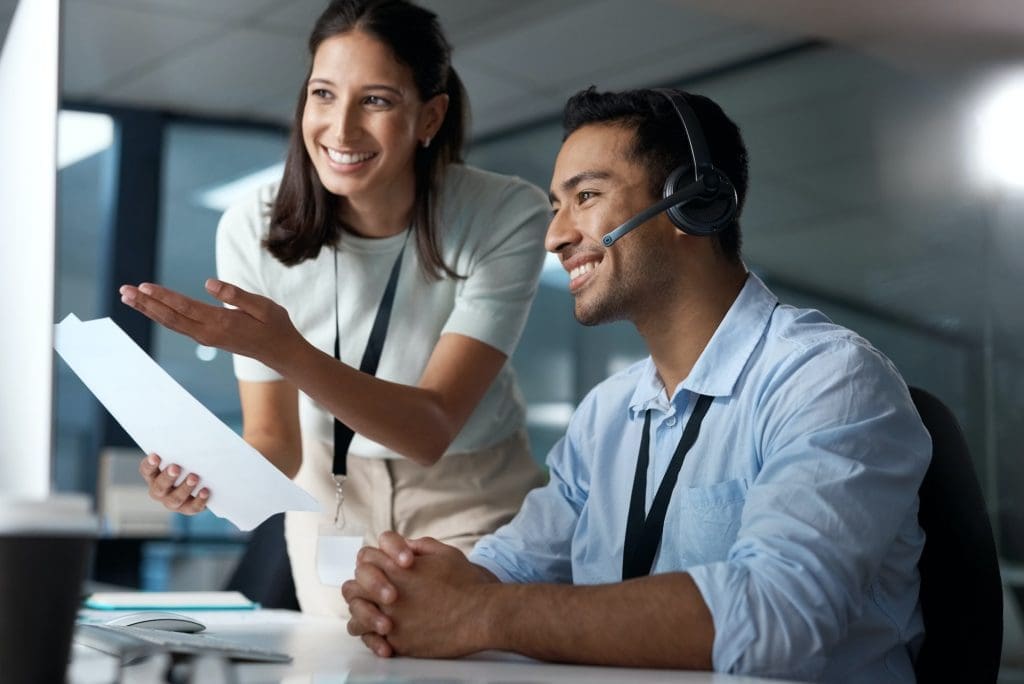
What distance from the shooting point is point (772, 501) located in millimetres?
1089

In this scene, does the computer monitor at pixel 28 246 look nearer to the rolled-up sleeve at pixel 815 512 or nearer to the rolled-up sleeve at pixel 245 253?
the rolled-up sleeve at pixel 815 512

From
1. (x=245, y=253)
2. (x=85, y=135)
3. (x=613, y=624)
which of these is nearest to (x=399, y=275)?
(x=245, y=253)

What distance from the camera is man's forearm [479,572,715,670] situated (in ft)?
3.30

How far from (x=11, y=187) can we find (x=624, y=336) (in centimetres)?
428

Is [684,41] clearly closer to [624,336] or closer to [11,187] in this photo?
[624,336]

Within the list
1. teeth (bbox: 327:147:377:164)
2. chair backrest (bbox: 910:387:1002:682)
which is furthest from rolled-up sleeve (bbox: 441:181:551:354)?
chair backrest (bbox: 910:387:1002:682)

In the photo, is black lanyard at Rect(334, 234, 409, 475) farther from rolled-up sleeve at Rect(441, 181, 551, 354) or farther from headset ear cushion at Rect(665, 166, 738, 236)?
headset ear cushion at Rect(665, 166, 738, 236)

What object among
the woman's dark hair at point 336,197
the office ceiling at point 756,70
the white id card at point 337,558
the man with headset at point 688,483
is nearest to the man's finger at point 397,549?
the man with headset at point 688,483

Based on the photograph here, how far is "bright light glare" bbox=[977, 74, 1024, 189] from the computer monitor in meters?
3.65

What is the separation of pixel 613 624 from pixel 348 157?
100 centimetres

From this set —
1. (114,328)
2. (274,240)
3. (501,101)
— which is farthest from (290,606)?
(501,101)

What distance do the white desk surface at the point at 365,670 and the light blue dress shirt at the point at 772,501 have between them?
0.34 feet

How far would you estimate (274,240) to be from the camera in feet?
6.02

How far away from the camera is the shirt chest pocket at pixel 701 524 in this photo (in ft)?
4.11
